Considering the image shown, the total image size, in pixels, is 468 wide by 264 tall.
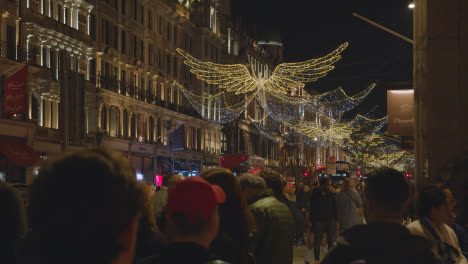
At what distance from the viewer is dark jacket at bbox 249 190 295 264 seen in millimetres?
6168

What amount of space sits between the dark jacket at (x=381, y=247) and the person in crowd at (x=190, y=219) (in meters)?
0.62

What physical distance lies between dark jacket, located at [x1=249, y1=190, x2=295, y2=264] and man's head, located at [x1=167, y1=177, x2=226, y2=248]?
3.15 metres

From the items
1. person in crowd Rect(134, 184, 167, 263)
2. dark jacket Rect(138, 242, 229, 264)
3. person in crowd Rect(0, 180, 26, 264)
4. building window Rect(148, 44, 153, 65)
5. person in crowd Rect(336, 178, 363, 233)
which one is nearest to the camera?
dark jacket Rect(138, 242, 229, 264)

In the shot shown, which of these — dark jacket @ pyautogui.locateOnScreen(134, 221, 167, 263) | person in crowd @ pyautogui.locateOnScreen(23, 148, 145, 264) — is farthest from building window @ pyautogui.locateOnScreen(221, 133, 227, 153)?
person in crowd @ pyautogui.locateOnScreen(23, 148, 145, 264)

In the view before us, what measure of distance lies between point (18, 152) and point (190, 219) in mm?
26566

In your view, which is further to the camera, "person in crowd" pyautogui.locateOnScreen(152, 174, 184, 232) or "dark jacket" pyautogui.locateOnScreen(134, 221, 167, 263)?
"person in crowd" pyautogui.locateOnScreen(152, 174, 184, 232)

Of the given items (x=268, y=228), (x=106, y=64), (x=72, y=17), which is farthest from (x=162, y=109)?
(x=268, y=228)

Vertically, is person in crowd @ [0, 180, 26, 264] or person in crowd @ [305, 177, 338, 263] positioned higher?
person in crowd @ [0, 180, 26, 264]

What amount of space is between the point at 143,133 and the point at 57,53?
1470 centimetres

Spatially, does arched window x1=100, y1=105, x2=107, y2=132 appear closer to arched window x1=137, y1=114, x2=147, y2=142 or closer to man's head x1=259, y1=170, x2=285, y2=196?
arched window x1=137, y1=114, x2=147, y2=142

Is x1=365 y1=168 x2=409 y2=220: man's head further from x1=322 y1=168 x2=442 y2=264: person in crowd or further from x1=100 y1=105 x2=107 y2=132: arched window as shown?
x1=100 y1=105 x2=107 y2=132: arched window

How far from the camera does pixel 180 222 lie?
3021mm

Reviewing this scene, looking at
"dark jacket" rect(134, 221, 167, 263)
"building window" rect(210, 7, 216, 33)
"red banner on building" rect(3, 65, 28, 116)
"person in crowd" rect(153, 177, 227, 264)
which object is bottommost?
"dark jacket" rect(134, 221, 167, 263)

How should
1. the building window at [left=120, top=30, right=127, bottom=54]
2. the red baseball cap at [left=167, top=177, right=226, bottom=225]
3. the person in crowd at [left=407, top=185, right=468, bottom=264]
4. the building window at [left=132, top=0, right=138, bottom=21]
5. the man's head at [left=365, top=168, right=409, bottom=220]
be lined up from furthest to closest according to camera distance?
the building window at [left=132, top=0, right=138, bottom=21]
the building window at [left=120, top=30, right=127, bottom=54]
the person in crowd at [left=407, top=185, right=468, bottom=264]
the man's head at [left=365, top=168, right=409, bottom=220]
the red baseball cap at [left=167, top=177, right=226, bottom=225]
